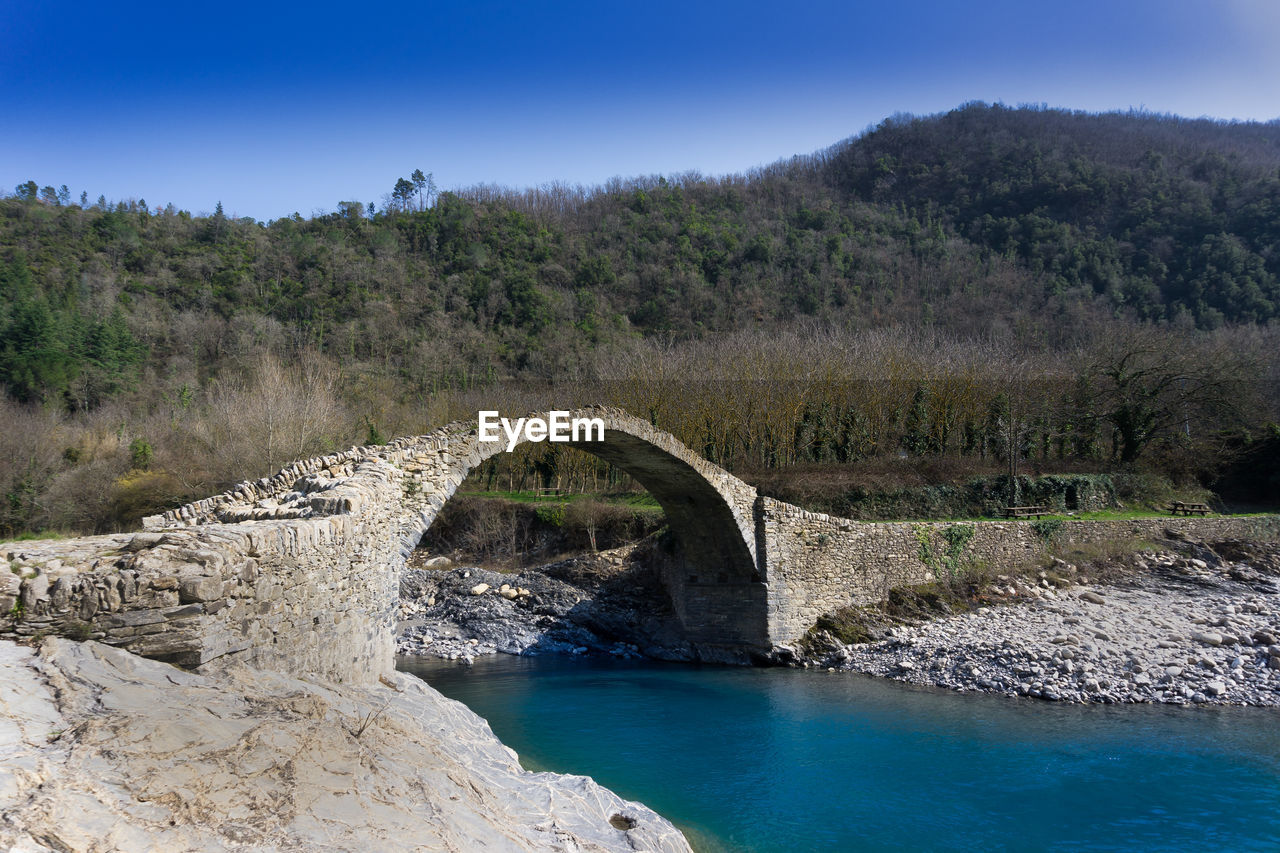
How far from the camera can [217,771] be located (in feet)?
12.5

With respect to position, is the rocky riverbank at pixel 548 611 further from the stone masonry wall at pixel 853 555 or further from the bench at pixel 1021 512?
the bench at pixel 1021 512

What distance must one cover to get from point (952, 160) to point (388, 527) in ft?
226

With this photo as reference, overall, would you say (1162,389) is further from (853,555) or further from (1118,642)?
(853,555)

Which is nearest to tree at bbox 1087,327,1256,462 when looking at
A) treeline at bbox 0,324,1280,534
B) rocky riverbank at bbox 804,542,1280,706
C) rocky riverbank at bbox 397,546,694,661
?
treeline at bbox 0,324,1280,534

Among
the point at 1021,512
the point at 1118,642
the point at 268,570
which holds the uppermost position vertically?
the point at 268,570

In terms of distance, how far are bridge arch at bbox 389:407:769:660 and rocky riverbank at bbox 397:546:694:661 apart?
3.36ft

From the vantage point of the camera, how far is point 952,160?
67250 mm

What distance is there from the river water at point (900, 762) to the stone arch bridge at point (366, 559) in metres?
2.82

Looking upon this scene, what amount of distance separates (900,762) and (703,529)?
7.99m

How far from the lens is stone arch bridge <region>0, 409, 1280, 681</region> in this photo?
491 cm

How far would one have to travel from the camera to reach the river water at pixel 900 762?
8.83 meters

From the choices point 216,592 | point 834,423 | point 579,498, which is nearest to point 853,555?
point 834,423

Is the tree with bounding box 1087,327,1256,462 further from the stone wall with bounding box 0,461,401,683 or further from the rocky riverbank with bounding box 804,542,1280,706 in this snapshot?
the stone wall with bounding box 0,461,401,683

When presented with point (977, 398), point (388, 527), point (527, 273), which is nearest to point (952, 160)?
point (527, 273)
